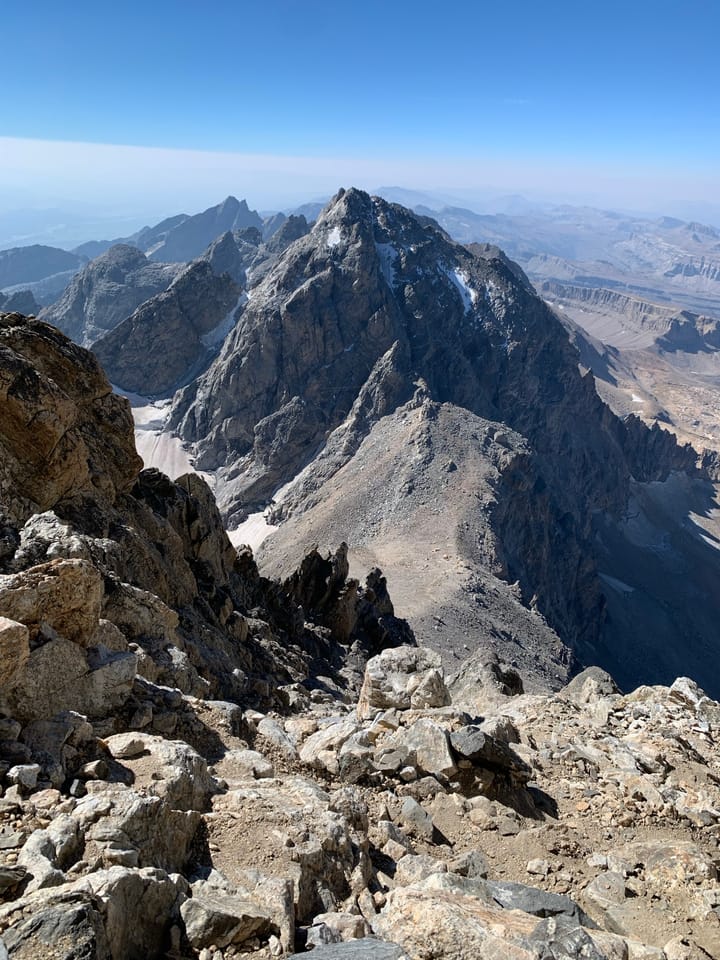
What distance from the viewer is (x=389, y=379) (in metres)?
110

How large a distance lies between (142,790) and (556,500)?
107 m

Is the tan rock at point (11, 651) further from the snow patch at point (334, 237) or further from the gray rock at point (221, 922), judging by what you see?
the snow patch at point (334, 237)

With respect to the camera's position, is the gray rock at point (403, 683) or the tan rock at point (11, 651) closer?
the tan rock at point (11, 651)

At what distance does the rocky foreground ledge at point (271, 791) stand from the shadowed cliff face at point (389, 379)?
253ft

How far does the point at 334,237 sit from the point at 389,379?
42408 millimetres

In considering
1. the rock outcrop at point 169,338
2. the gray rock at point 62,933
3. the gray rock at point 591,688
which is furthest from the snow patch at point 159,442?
the gray rock at point 62,933

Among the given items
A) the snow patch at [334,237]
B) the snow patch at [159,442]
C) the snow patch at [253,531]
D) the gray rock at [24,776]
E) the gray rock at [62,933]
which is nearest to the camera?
the gray rock at [62,933]

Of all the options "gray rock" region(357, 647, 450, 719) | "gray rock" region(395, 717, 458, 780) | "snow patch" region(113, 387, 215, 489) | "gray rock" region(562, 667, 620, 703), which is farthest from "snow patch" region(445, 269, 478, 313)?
"gray rock" region(395, 717, 458, 780)

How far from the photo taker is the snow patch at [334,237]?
433ft

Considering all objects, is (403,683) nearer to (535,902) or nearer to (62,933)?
(535,902)

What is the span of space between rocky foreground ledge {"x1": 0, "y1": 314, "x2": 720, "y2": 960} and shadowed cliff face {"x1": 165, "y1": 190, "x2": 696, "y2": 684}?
77216mm

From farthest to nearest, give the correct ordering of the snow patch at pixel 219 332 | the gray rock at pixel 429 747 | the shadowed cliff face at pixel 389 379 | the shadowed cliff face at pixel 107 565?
the snow patch at pixel 219 332
the shadowed cliff face at pixel 389 379
the gray rock at pixel 429 747
the shadowed cliff face at pixel 107 565

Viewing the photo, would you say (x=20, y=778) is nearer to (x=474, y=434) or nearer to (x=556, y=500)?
(x=474, y=434)

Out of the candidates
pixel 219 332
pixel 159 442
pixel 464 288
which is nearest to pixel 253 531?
pixel 159 442
